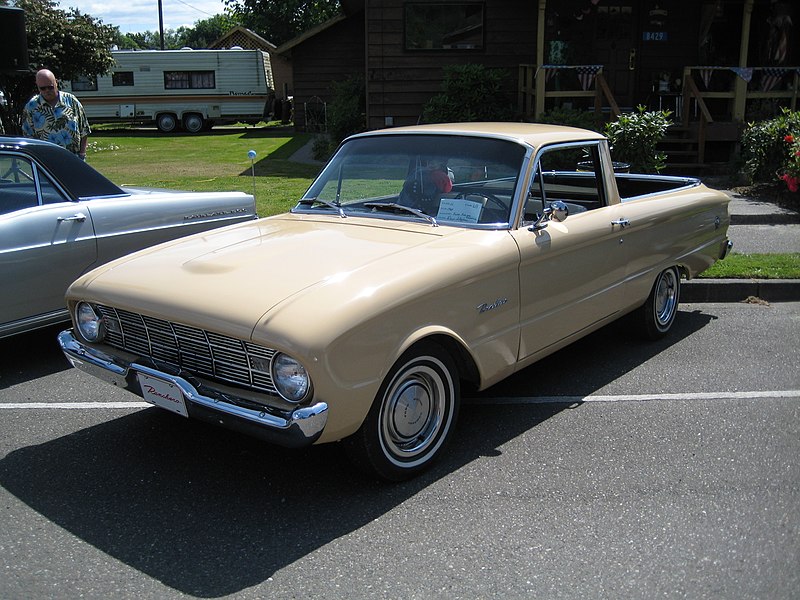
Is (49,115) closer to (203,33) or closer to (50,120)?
(50,120)

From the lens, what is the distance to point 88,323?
13.0 feet

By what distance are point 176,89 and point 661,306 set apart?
96.3 ft

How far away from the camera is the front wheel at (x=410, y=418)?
11.3ft

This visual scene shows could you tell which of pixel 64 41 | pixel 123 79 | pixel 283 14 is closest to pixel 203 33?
pixel 283 14

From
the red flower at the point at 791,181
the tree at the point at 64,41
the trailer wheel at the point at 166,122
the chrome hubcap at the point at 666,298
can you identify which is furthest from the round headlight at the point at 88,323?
the trailer wheel at the point at 166,122

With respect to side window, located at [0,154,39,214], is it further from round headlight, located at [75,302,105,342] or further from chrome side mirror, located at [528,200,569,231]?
chrome side mirror, located at [528,200,569,231]

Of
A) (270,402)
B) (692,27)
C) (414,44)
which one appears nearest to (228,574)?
(270,402)

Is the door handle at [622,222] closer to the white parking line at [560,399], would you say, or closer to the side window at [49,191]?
the white parking line at [560,399]

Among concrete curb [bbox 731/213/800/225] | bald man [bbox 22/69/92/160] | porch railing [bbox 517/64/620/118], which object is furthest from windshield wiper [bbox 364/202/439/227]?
porch railing [bbox 517/64/620/118]

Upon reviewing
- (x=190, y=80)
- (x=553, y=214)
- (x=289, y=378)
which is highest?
(x=190, y=80)

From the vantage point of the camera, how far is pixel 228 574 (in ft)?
9.64

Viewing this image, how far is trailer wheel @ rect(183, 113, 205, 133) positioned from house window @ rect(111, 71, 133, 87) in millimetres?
2675

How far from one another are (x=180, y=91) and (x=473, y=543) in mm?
31398

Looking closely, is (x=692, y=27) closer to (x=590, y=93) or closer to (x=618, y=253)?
(x=590, y=93)
